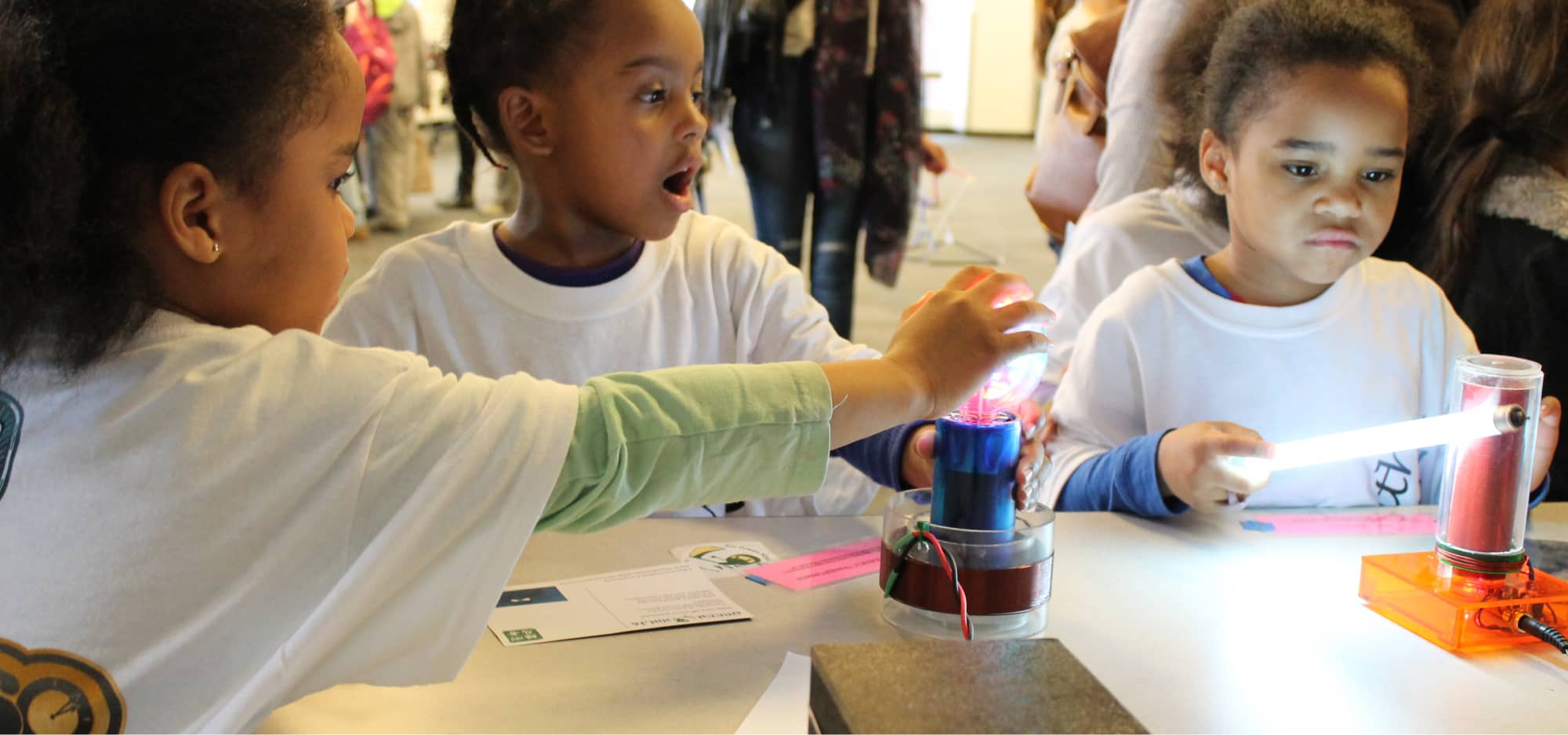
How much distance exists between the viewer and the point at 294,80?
88cm

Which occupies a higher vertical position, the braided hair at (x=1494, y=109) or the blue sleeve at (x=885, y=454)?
the braided hair at (x=1494, y=109)

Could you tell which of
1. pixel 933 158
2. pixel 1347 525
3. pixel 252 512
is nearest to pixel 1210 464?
pixel 1347 525

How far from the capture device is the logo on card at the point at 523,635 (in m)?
1.00

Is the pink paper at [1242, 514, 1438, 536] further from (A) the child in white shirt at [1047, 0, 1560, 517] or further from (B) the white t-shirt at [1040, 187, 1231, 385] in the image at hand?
(B) the white t-shirt at [1040, 187, 1231, 385]

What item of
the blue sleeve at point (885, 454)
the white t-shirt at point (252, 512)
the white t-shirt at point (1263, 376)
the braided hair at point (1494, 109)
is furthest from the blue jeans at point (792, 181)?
the white t-shirt at point (252, 512)

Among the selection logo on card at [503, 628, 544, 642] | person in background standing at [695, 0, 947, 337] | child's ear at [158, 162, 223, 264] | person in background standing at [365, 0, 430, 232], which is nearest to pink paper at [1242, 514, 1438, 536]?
logo on card at [503, 628, 544, 642]

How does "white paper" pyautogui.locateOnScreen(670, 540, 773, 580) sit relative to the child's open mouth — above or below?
below

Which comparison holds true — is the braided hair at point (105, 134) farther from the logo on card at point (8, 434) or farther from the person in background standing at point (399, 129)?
the person in background standing at point (399, 129)

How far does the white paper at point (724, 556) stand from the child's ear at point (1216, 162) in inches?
29.4

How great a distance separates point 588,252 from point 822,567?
21.5 inches

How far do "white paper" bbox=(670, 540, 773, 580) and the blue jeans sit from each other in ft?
5.95

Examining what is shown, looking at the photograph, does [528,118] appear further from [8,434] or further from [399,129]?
[399,129]

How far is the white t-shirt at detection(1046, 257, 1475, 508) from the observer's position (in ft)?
4.99

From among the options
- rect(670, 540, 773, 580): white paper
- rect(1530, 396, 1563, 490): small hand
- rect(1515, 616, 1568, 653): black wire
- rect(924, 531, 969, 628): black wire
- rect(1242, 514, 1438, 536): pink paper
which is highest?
rect(1530, 396, 1563, 490): small hand
